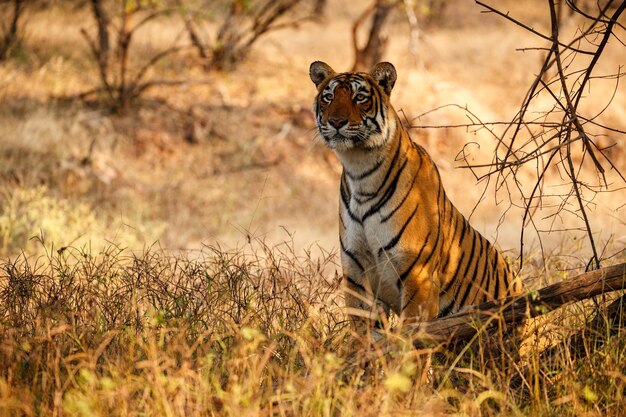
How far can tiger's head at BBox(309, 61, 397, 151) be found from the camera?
440 centimetres

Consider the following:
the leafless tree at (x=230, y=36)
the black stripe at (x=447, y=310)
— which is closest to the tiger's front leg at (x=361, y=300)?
the black stripe at (x=447, y=310)

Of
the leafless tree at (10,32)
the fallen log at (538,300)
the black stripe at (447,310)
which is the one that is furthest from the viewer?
the leafless tree at (10,32)

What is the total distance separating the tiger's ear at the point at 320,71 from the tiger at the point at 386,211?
0.10 meters

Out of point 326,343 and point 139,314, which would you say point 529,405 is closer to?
point 326,343

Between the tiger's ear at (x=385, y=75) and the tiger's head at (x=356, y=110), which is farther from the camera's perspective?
the tiger's ear at (x=385, y=75)

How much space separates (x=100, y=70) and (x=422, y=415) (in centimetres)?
967

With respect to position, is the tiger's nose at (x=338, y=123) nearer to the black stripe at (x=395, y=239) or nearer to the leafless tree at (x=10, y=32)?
the black stripe at (x=395, y=239)

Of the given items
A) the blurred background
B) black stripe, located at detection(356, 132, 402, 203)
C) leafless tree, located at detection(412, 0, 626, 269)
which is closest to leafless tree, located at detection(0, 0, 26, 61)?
the blurred background

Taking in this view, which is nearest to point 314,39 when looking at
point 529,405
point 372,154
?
point 372,154

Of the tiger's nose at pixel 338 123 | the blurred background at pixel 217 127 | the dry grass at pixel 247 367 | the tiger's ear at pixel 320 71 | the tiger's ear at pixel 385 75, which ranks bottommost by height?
the dry grass at pixel 247 367

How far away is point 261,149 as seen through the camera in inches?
458

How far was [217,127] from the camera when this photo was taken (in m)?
11.8

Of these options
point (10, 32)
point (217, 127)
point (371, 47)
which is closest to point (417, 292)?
point (217, 127)

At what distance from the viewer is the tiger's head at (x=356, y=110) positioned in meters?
4.40
